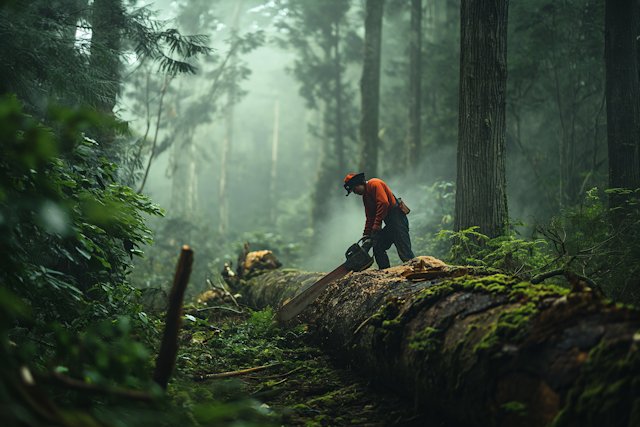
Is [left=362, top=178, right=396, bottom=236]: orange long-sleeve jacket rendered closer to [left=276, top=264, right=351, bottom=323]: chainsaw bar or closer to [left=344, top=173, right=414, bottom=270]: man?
[left=344, top=173, right=414, bottom=270]: man

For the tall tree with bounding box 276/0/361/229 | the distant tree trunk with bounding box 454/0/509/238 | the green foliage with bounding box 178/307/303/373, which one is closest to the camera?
the green foliage with bounding box 178/307/303/373

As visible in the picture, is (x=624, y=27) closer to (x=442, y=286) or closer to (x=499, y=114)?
(x=499, y=114)

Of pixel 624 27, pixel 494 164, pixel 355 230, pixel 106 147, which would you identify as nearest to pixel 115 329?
pixel 494 164

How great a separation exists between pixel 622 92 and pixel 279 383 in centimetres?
816

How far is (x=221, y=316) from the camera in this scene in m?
6.20

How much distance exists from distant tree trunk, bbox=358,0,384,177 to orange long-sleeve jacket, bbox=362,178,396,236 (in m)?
7.38

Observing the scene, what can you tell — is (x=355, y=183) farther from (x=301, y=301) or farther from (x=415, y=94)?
(x=415, y=94)

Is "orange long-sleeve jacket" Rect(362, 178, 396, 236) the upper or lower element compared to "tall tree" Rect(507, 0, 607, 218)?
lower

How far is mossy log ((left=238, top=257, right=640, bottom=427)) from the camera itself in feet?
4.79

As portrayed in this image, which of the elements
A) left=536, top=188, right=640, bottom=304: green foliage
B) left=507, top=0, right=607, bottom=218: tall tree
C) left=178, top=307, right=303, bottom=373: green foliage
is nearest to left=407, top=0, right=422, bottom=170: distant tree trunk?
left=507, top=0, right=607, bottom=218: tall tree

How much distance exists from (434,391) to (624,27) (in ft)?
27.1

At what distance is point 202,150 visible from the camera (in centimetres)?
2889

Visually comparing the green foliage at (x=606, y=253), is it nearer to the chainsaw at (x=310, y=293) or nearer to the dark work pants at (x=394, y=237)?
the dark work pants at (x=394, y=237)

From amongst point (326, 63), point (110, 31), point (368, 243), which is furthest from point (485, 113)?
point (326, 63)
